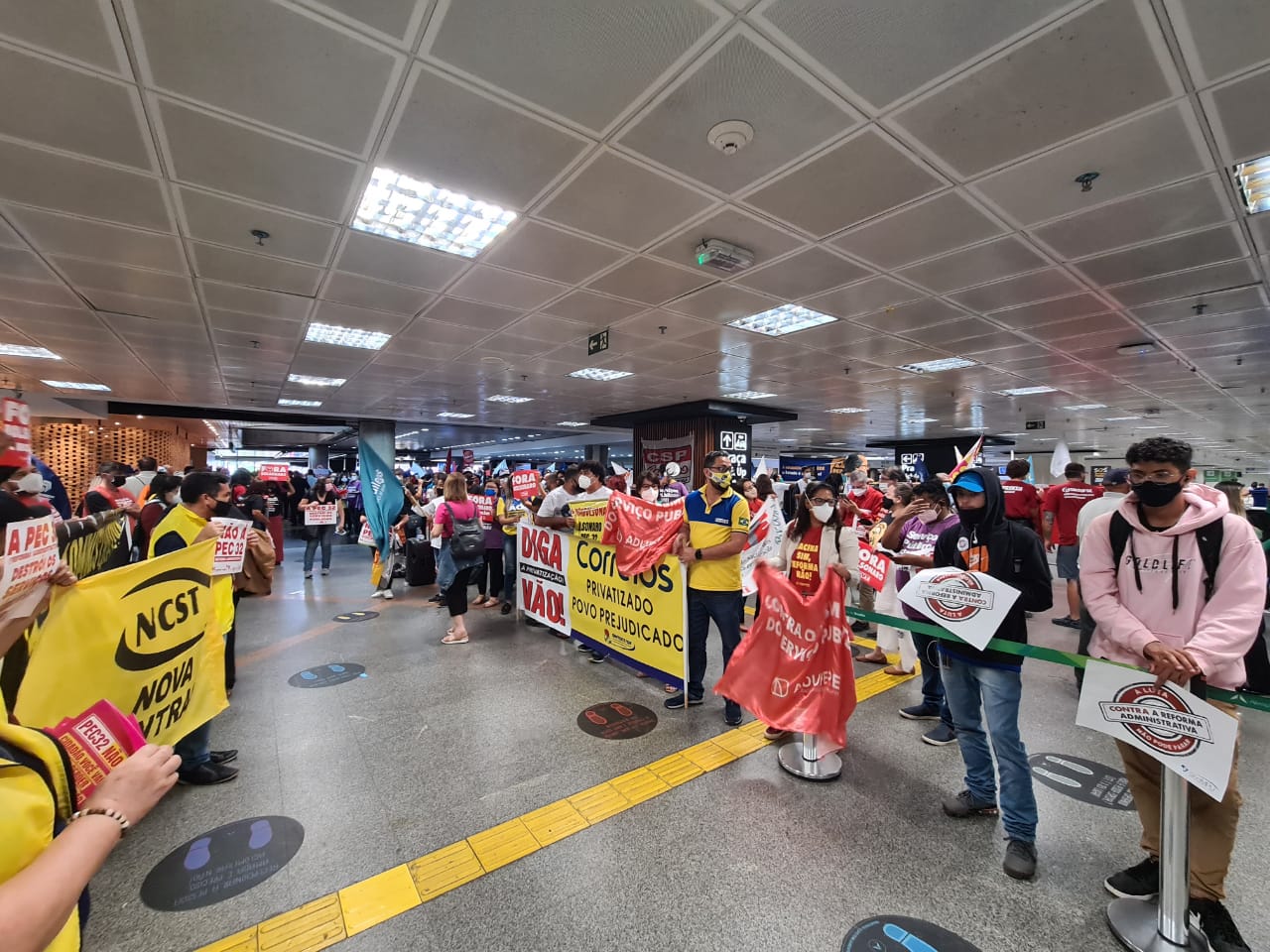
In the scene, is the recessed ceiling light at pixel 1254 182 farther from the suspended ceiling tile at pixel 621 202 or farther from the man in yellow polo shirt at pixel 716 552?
the man in yellow polo shirt at pixel 716 552

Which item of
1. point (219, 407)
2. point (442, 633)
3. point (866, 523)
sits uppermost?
point (219, 407)

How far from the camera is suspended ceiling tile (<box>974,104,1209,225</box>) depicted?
2893 millimetres

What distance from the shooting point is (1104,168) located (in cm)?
321

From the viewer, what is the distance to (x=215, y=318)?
6168mm

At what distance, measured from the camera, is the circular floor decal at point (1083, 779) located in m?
2.72

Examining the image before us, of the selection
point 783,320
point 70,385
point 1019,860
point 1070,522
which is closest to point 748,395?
point 783,320

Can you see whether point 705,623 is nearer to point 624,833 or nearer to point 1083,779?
point 624,833

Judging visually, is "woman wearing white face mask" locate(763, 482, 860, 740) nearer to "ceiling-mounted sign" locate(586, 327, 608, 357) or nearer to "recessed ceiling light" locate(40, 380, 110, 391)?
"ceiling-mounted sign" locate(586, 327, 608, 357)

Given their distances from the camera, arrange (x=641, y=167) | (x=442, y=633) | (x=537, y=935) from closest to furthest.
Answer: (x=537, y=935) → (x=641, y=167) → (x=442, y=633)

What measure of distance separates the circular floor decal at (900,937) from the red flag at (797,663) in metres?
0.93

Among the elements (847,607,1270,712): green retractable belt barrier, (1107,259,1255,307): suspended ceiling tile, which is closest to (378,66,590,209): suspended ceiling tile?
(847,607,1270,712): green retractable belt barrier

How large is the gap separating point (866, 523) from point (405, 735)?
5.21 meters

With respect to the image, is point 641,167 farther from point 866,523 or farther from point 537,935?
point 866,523

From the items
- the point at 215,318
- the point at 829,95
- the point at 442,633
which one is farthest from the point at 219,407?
the point at 829,95
